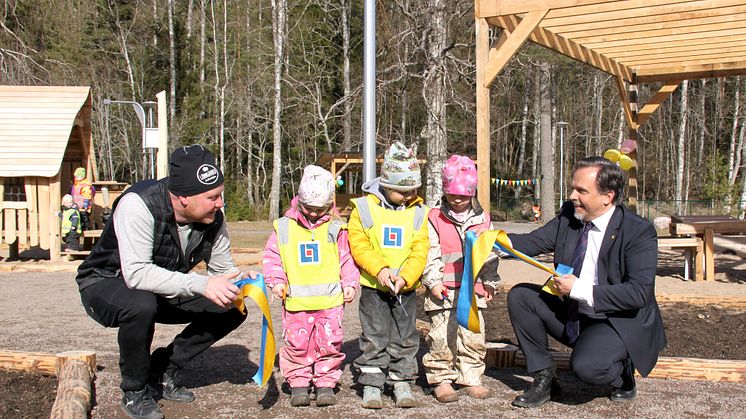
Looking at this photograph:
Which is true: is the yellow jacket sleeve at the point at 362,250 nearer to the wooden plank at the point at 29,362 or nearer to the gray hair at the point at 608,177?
the gray hair at the point at 608,177

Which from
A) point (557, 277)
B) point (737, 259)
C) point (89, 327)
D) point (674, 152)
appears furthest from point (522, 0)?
point (674, 152)

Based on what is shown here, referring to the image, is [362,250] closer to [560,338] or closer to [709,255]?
[560,338]

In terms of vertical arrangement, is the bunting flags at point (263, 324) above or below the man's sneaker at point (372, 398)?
above

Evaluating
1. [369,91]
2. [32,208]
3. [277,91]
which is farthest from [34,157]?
[277,91]

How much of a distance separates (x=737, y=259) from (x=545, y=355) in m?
8.75

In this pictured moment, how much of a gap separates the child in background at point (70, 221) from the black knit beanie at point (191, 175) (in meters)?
8.98

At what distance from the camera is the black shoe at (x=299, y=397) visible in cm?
403

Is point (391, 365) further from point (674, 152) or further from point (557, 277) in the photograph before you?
point (674, 152)

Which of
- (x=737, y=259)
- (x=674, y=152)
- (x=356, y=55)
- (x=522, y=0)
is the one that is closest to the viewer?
(x=522, y=0)

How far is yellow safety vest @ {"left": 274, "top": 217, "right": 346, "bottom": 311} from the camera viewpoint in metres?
4.16

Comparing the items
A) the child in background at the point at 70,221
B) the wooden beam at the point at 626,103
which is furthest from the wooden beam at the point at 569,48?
the child in background at the point at 70,221

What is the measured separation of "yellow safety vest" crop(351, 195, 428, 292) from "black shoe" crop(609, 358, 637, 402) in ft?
4.09

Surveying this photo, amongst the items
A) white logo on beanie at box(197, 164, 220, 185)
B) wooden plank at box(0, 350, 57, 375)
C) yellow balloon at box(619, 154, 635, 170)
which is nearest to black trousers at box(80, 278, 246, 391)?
white logo on beanie at box(197, 164, 220, 185)

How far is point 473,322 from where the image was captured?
4.02 metres
